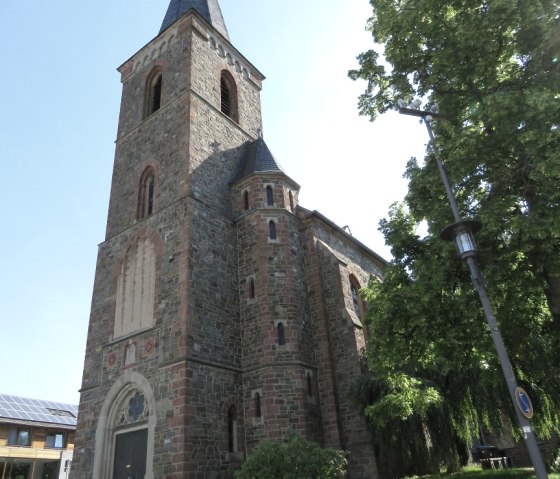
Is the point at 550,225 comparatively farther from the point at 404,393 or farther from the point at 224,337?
the point at 224,337

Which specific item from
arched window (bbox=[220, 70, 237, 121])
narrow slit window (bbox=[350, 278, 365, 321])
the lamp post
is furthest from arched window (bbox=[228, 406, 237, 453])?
arched window (bbox=[220, 70, 237, 121])

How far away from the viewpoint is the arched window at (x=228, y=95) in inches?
923

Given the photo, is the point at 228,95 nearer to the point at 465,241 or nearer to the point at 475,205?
the point at 475,205

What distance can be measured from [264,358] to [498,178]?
9159 mm

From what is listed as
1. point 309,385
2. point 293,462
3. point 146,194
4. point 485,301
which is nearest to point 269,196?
point 146,194

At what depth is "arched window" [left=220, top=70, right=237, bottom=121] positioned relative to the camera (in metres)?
23.4

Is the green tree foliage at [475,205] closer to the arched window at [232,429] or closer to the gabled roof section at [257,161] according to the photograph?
the arched window at [232,429]

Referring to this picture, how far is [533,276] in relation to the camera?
10758 mm

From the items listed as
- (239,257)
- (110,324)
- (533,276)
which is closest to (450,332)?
(533,276)

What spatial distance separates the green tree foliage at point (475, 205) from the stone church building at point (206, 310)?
3.51 m

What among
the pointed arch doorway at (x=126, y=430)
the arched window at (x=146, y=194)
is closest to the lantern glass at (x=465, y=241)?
the pointed arch doorway at (x=126, y=430)

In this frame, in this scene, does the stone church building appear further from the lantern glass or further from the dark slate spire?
the lantern glass

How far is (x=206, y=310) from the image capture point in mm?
15898

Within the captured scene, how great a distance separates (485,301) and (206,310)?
974cm
